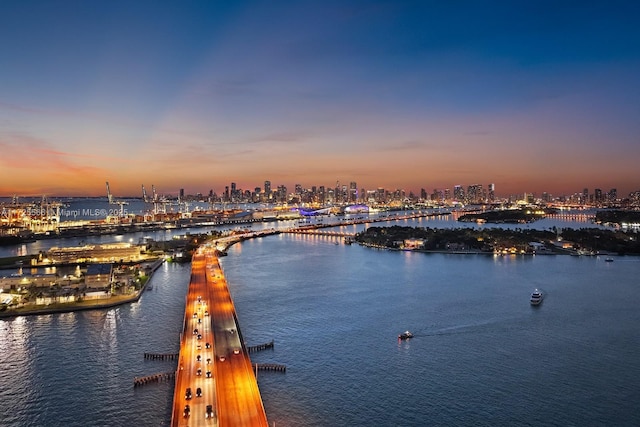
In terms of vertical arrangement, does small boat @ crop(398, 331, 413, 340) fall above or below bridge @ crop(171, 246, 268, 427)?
below

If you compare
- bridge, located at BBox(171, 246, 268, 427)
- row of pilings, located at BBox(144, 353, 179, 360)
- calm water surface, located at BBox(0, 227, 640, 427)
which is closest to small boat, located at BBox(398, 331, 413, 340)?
calm water surface, located at BBox(0, 227, 640, 427)

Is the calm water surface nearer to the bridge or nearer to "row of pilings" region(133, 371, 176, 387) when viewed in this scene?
"row of pilings" region(133, 371, 176, 387)

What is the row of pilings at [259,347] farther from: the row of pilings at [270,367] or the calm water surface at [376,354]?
the row of pilings at [270,367]

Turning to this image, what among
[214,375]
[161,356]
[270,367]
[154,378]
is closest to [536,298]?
[270,367]

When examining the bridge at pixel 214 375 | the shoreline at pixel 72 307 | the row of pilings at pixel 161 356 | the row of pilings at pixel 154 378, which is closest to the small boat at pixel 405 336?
the bridge at pixel 214 375

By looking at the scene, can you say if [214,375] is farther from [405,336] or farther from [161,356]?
[405,336]

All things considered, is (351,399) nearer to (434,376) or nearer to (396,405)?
(396,405)
